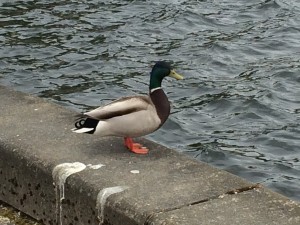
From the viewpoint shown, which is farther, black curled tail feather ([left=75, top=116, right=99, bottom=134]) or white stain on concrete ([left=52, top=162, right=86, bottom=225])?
black curled tail feather ([left=75, top=116, right=99, bottom=134])

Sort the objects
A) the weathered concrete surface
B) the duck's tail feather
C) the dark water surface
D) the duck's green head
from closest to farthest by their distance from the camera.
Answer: the weathered concrete surface → the duck's tail feather → the duck's green head → the dark water surface

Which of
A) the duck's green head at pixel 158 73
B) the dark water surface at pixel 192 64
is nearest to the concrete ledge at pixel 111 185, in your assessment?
the duck's green head at pixel 158 73

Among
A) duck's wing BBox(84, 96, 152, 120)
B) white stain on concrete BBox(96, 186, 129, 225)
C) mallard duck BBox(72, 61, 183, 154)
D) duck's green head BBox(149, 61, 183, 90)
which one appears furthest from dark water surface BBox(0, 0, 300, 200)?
white stain on concrete BBox(96, 186, 129, 225)

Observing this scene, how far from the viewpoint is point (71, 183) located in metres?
5.80

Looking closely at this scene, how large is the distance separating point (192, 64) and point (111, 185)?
7.18m

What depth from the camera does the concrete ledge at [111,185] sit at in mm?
5375

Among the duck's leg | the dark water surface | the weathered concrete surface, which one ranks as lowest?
the dark water surface

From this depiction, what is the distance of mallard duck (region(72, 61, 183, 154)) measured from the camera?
20.8 ft

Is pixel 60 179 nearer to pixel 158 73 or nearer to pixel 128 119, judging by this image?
pixel 128 119

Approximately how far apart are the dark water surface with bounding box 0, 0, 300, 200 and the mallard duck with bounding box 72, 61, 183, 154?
276cm

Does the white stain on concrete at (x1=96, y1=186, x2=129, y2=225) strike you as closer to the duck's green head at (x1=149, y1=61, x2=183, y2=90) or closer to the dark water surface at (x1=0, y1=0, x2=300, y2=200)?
the duck's green head at (x1=149, y1=61, x2=183, y2=90)

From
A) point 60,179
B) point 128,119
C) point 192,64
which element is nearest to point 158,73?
point 128,119

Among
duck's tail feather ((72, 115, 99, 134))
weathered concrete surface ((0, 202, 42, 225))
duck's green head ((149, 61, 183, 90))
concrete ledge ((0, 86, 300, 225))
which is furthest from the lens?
duck's green head ((149, 61, 183, 90))

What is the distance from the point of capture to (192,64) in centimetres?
1276
